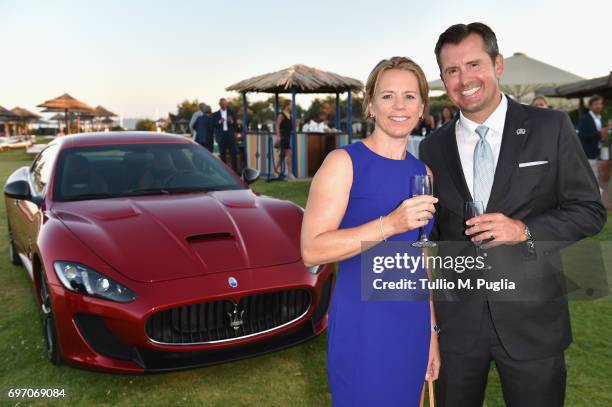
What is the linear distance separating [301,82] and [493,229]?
41.0 ft

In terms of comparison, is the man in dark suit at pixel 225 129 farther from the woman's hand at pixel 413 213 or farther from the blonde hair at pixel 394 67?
the woman's hand at pixel 413 213

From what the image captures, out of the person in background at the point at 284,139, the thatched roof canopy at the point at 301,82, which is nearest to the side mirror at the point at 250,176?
the person in background at the point at 284,139

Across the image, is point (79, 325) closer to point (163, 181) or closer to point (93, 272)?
point (93, 272)

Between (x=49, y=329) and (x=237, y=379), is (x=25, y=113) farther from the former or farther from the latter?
A: (x=237, y=379)

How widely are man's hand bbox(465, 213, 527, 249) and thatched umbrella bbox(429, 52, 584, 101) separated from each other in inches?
461

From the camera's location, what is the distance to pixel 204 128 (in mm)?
13344

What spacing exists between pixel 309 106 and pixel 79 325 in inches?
2861

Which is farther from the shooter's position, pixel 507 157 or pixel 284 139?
pixel 284 139

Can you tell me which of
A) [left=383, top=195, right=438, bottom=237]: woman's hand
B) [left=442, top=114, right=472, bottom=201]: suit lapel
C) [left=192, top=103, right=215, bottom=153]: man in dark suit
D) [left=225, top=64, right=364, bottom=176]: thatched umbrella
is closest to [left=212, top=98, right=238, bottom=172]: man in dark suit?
[left=192, top=103, right=215, bottom=153]: man in dark suit

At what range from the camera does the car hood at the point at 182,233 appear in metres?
3.15

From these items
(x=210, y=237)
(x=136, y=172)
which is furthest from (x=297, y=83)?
(x=210, y=237)

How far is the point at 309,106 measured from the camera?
74.2 m

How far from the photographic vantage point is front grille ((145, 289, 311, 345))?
2.99 meters

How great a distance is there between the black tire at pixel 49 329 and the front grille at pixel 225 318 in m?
0.77
